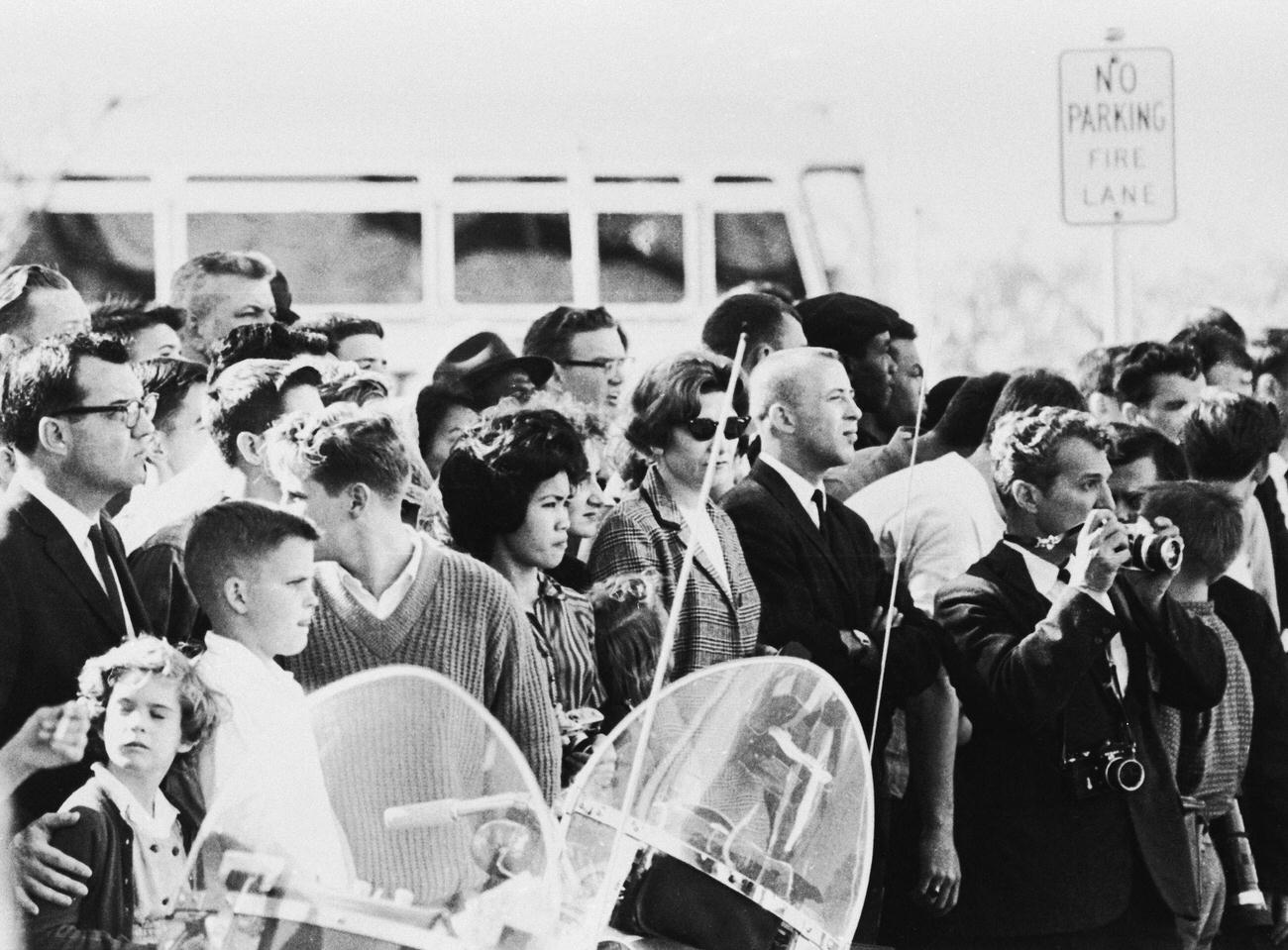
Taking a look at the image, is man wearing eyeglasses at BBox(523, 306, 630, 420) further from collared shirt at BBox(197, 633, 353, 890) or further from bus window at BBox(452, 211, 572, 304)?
collared shirt at BBox(197, 633, 353, 890)

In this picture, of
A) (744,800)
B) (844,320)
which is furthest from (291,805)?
(844,320)

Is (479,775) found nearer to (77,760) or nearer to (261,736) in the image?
(261,736)

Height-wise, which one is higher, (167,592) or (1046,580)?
(167,592)

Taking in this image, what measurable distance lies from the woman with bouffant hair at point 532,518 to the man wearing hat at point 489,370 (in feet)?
0.26

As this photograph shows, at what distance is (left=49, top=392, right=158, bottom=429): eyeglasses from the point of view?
3.21 m

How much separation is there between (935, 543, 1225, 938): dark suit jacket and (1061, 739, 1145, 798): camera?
0.05 ft

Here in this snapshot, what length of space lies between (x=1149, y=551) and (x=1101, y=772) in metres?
0.46

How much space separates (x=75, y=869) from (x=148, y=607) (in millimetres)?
435

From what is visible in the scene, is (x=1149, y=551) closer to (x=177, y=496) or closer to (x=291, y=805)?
(x=177, y=496)

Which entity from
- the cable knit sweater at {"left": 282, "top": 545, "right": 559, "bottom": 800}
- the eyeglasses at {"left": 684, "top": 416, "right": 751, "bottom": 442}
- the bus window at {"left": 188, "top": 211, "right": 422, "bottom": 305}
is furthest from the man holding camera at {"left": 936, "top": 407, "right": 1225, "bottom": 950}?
the bus window at {"left": 188, "top": 211, "right": 422, "bottom": 305}

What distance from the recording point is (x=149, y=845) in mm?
3121

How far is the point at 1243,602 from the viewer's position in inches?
163

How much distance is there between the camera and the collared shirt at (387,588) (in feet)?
10.6

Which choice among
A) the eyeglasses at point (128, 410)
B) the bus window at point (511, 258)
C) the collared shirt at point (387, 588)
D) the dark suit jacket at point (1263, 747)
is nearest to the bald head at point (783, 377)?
the bus window at point (511, 258)
